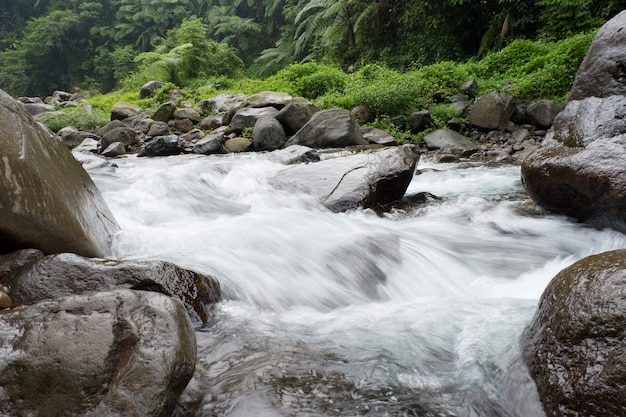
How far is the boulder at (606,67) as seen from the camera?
4918mm

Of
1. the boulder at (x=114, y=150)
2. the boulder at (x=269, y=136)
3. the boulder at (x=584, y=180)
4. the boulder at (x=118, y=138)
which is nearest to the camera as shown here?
the boulder at (x=584, y=180)

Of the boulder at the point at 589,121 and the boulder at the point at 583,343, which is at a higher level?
the boulder at the point at 589,121

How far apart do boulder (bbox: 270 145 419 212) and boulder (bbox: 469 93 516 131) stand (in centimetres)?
458

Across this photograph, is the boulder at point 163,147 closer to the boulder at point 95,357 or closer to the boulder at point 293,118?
the boulder at point 293,118

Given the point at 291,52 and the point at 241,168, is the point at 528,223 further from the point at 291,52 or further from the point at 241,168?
the point at 291,52

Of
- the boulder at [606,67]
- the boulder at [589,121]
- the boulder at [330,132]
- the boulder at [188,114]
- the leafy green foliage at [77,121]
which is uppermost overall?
the boulder at [606,67]

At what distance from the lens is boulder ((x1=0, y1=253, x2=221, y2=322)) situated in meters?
2.48

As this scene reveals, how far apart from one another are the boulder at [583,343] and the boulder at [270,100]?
9707 millimetres

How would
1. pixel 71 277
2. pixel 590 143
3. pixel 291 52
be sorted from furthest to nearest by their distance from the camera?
pixel 291 52
pixel 590 143
pixel 71 277

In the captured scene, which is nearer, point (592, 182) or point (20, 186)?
point (20, 186)

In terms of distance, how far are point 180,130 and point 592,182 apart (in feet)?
34.5

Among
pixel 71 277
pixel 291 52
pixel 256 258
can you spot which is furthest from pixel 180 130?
pixel 291 52

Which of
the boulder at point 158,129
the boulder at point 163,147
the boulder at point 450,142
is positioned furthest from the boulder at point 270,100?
the boulder at point 450,142

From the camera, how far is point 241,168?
22.4ft
